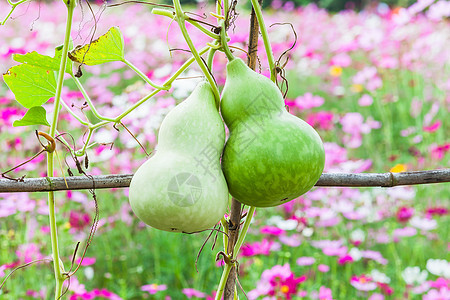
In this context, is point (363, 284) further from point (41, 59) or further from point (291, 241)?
point (41, 59)

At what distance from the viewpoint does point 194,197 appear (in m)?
0.33

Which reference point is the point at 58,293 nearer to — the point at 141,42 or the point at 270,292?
the point at 270,292

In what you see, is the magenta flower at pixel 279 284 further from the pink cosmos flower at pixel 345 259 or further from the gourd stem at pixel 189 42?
the gourd stem at pixel 189 42

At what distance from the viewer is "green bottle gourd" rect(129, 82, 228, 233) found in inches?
13.0

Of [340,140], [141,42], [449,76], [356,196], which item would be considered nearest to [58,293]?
[356,196]

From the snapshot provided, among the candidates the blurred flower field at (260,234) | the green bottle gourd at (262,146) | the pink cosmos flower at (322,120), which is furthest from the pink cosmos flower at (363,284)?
the green bottle gourd at (262,146)

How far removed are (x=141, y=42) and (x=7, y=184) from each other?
122 inches

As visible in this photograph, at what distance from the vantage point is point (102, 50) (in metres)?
0.40

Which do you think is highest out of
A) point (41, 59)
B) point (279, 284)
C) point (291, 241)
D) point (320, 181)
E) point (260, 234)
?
point (41, 59)

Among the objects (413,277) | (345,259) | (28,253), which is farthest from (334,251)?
(28,253)

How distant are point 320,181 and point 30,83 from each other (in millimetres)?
271

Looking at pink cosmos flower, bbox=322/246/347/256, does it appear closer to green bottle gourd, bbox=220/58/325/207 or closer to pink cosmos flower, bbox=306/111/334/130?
pink cosmos flower, bbox=306/111/334/130

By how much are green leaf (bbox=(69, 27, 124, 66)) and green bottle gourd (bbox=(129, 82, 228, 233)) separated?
76mm

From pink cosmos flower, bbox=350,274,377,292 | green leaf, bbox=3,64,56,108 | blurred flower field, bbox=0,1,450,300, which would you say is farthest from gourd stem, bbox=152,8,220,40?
pink cosmos flower, bbox=350,274,377,292
